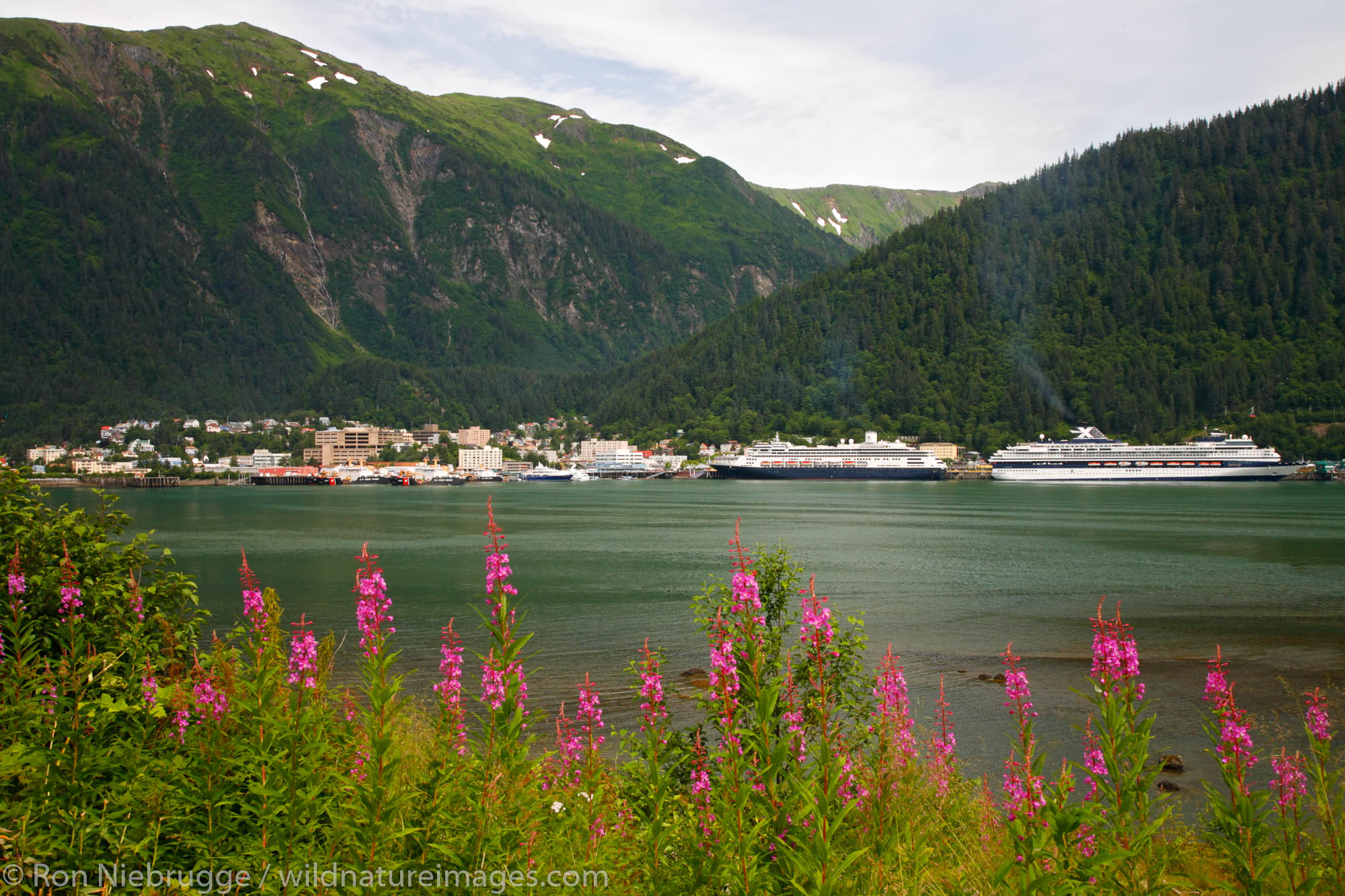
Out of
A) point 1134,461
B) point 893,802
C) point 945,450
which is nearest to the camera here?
point 893,802

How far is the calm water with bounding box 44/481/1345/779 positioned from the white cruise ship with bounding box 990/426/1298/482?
1716 inches

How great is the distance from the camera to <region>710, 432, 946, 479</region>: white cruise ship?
130 m

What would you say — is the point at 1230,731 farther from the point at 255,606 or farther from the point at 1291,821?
the point at 255,606

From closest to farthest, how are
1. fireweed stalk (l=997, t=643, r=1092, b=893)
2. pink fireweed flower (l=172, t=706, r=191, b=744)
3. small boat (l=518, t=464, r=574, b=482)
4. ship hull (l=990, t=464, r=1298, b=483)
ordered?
fireweed stalk (l=997, t=643, r=1092, b=893) → pink fireweed flower (l=172, t=706, r=191, b=744) → ship hull (l=990, t=464, r=1298, b=483) → small boat (l=518, t=464, r=574, b=482)

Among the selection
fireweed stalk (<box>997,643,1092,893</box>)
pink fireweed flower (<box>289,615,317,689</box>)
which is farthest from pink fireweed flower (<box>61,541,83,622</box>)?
fireweed stalk (<box>997,643,1092,893</box>)

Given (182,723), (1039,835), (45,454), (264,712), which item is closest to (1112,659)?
(1039,835)

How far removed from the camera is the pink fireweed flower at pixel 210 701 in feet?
14.1

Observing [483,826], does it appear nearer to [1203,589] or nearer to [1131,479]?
[1203,589]

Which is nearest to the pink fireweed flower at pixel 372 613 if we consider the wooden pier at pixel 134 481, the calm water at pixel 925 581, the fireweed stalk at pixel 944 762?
the fireweed stalk at pixel 944 762

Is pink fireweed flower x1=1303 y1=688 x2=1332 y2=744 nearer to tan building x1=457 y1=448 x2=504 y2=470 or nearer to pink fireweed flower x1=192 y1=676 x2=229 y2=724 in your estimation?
pink fireweed flower x1=192 y1=676 x2=229 y2=724

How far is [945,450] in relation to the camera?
457 feet

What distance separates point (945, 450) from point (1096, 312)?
37.3 m

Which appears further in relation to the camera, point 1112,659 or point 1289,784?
point 1289,784

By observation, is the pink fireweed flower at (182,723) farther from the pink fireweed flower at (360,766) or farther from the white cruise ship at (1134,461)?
the white cruise ship at (1134,461)
